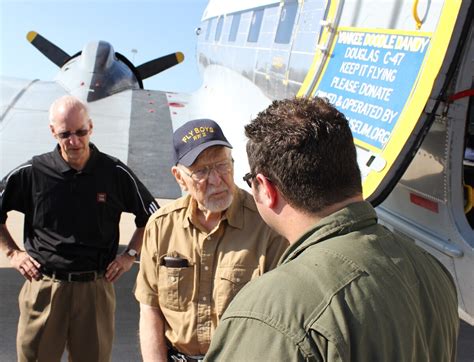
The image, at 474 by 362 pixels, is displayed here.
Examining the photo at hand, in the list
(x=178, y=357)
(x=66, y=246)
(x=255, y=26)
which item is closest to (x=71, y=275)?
(x=66, y=246)

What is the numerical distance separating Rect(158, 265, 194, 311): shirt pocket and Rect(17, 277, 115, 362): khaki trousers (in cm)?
130

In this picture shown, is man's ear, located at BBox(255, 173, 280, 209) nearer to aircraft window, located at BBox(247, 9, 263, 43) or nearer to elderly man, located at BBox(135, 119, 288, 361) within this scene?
elderly man, located at BBox(135, 119, 288, 361)

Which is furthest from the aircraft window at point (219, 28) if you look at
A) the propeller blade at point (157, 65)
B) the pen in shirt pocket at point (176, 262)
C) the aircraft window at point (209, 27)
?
the pen in shirt pocket at point (176, 262)

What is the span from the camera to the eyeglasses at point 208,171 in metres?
2.77

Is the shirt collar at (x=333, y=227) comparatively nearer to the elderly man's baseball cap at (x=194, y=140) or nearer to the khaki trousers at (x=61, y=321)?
the elderly man's baseball cap at (x=194, y=140)

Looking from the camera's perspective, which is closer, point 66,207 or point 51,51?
point 66,207

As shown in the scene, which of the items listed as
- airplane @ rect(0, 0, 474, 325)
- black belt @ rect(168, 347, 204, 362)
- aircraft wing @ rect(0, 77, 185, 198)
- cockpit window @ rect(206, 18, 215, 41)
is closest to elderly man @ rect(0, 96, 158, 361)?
black belt @ rect(168, 347, 204, 362)

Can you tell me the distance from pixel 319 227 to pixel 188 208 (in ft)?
4.52

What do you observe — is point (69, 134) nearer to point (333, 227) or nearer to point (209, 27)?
point (333, 227)

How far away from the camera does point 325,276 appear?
1327 mm

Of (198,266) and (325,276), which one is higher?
(325,276)

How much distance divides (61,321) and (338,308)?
9.64ft

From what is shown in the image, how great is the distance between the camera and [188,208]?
279 centimetres

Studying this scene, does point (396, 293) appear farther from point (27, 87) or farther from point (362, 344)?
point (27, 87)
